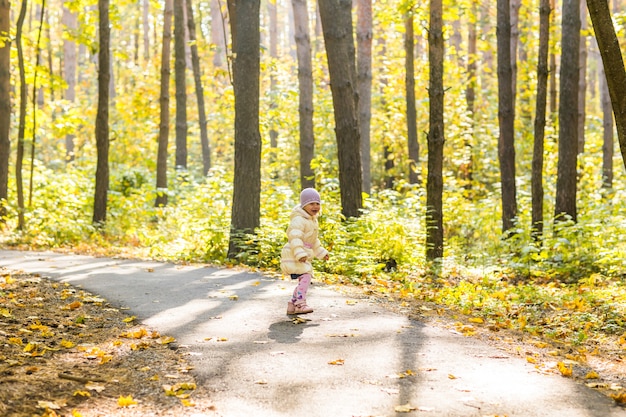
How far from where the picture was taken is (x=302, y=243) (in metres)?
7.59

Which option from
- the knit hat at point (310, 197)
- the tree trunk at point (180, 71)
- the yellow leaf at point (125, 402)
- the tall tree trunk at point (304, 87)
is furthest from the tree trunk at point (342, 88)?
the tree trunk at point (180, 71)

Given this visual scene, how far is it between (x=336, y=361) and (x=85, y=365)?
2005 millimetres

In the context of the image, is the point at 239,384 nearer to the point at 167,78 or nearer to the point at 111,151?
the point at 167,78

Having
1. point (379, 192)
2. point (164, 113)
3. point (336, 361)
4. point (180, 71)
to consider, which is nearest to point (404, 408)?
point (336, 361)

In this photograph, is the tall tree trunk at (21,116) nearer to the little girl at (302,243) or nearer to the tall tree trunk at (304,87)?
the tall tree trunk at (304,87)

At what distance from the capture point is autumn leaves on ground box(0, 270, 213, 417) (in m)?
4.65

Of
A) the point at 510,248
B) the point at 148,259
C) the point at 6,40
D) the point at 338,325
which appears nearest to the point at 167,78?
the point at 6,40

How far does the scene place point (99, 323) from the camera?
7.42 meters

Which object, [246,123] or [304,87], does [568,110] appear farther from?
[304,87]

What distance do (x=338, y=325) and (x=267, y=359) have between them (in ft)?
5.06

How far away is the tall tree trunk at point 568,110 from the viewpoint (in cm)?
1347

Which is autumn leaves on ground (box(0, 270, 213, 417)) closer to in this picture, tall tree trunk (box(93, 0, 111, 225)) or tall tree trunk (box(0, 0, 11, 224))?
tall tree trunk (box(93, 0, 111, 225))

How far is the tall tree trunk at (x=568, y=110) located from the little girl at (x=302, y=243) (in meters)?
7.17

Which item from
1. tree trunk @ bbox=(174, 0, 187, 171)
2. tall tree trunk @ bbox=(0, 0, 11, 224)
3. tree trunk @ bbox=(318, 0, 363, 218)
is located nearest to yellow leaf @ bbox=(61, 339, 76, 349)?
tree trunk @ bbox=(318, 0, 363, 218)
